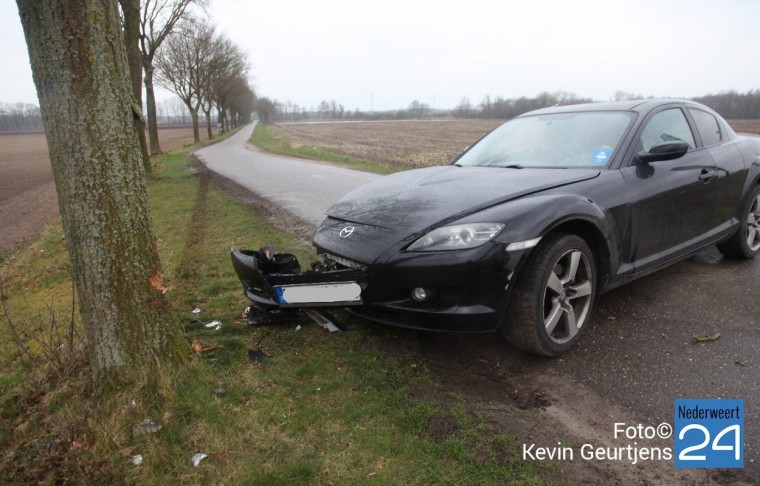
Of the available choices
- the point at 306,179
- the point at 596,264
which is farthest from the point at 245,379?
the point at 306,179

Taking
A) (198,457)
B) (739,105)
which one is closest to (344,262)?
(198,457)

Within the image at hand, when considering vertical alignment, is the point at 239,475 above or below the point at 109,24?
below

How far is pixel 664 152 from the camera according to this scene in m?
3.41

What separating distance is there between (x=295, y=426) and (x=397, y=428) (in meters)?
0.52

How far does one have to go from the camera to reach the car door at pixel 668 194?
346cm

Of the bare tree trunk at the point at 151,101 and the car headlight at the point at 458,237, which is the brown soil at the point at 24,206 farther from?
the car headlight at the point at 458,237

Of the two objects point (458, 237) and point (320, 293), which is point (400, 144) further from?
point (458, 237)

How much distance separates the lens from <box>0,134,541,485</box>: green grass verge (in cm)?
213

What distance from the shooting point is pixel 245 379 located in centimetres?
287

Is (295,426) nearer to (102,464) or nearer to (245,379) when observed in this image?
(245,379)

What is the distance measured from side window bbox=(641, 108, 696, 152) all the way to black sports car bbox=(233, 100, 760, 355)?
0.05 ft

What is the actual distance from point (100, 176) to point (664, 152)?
3542 millimetres

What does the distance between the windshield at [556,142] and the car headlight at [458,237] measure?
118 centimetres

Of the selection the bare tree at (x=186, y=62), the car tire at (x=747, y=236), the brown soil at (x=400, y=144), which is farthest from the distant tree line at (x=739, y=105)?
the car tire at (x=747, y=236)
